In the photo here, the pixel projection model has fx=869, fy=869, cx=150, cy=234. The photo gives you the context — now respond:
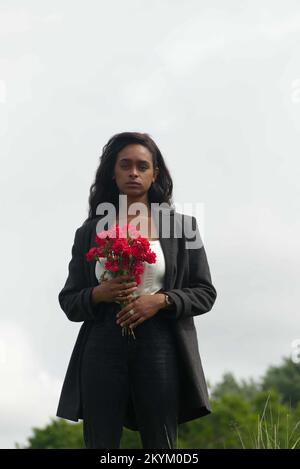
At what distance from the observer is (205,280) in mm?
5898

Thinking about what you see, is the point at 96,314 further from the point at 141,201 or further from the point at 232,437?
the point at 232,437

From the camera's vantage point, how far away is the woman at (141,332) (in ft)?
18.2

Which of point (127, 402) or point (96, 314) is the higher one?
point (96, 314)

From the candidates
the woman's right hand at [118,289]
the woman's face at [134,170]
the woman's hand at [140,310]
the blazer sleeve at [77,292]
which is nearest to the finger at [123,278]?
the woman's right hand at [118,289]

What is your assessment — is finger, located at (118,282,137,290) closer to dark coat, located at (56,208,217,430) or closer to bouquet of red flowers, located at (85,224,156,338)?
bouquet of red flowers, located at (85,224,156,338)

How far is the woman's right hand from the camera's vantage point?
217 inches

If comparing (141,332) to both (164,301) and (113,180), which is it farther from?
(113,180)

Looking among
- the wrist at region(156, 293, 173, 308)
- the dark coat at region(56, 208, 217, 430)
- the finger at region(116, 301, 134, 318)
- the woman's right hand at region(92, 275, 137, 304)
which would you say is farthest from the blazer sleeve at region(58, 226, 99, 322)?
the wrist at region(156, 293, 173, 308)

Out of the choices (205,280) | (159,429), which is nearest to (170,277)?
(205,280)

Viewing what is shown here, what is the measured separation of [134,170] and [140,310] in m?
1.04

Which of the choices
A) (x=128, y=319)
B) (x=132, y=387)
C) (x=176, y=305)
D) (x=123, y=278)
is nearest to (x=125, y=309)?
(x=128, y=319)

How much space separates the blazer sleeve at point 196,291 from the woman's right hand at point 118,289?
0.85 ft

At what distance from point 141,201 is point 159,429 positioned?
158 centimetres
